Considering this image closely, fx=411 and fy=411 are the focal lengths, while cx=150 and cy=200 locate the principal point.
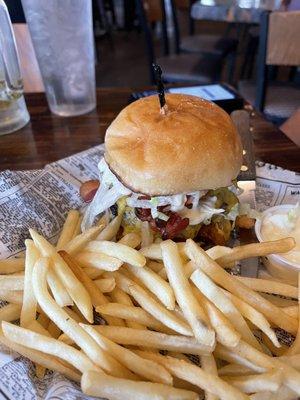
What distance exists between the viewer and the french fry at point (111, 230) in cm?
120

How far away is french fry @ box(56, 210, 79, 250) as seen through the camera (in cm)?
121

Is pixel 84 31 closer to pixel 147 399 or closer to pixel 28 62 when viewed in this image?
pixel 28 62

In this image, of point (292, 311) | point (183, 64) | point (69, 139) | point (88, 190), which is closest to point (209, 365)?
point (292, 311)

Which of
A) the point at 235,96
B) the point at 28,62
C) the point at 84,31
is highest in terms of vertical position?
the point at 84,31

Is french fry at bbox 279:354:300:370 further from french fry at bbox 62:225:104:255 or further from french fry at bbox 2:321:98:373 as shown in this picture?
french fry at bbox 62:225:104:255

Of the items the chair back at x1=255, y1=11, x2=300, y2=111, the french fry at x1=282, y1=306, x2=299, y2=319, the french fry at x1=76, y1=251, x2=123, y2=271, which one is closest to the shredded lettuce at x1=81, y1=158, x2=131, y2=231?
the french fry at x1=76, y1=251, x2=123, y2=271

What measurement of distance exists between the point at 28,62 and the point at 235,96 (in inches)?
→ 49.6

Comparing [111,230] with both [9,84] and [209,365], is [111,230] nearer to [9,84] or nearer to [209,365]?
[209,365]

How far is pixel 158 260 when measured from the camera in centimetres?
113

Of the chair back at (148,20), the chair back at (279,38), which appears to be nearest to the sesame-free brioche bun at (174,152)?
the chair back at (279,38)

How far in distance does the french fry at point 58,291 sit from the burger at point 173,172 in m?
0.34

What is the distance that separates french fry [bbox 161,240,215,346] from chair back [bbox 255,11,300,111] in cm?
184

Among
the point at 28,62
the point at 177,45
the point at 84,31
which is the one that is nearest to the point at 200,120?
the point at 84,31

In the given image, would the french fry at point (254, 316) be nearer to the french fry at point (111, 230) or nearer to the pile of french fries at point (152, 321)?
the pile of french fries at point (152, 321)
